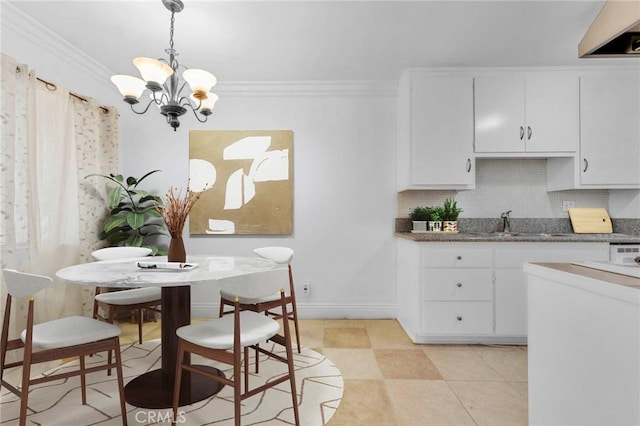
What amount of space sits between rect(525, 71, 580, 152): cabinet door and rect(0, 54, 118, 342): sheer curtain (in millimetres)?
4105

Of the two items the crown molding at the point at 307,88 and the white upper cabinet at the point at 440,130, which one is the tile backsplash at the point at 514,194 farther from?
the crown molding at the point at 307,88

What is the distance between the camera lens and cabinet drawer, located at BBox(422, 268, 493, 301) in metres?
2.75

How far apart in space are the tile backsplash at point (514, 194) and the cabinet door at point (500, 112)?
15.1 inches

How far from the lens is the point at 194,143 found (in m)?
3.46

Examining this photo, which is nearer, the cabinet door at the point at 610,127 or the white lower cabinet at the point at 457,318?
the white lower cabinet at the point at 457,318

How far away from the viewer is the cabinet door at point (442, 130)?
3008 mm

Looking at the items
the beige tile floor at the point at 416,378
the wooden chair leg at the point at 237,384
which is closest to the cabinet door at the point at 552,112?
the beige tile floor at the point at 416,378

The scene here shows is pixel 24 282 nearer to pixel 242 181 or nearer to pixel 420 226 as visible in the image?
pixel 242 181

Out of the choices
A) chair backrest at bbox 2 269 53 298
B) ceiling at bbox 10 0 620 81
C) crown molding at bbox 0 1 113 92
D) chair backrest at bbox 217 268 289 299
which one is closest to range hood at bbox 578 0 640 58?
ceiling at bbox 10 0 620 81

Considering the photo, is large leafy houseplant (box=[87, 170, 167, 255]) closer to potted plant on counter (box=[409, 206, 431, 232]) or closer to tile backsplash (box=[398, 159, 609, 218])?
potted plant on counter (box=[409, 206, 431, 232])

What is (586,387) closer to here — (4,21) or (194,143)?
(194,143)

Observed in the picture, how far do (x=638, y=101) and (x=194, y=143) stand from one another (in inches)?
172

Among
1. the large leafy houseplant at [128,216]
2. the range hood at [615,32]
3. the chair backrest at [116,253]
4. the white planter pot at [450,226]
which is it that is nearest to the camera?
the range hood at [615,32]

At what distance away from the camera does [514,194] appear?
336cm
